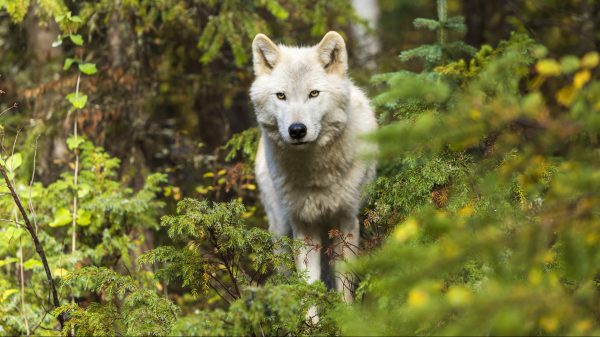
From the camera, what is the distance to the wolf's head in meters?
4.78

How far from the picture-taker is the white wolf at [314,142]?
4.96 meters

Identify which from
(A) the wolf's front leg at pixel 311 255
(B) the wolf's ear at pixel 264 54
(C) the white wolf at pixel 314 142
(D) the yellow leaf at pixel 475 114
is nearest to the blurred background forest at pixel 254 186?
(D) the yellow leaf at pixel 475 114

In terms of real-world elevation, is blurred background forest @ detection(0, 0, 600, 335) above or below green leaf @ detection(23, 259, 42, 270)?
above

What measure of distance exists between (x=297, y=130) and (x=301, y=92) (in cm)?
39

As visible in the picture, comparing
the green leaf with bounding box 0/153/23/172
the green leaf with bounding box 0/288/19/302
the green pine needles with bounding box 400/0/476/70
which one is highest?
the green pine needles with bounding box 400/0/476/70

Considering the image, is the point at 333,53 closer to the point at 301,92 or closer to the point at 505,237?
the point at 301,92

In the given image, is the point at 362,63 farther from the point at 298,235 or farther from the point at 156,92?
the point at 298,235

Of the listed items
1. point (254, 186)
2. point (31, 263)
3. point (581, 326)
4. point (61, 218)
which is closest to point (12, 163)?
point (31, 263)

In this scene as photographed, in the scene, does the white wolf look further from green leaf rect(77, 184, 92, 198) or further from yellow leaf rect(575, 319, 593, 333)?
yellow leaf rect(575, 319, 593, 333)

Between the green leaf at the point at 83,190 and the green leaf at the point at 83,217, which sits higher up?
the green leaf at the point at 83,190

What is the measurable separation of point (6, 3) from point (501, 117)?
4985 mm

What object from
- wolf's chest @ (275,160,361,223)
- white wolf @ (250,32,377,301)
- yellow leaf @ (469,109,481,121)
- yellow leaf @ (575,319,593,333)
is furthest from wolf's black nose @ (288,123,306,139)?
yellow leaf @ (575,319,593,333)

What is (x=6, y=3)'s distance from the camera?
5562 millimetres

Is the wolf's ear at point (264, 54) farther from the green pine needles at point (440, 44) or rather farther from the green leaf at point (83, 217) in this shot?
the green leaf at point (83, 217)
